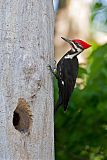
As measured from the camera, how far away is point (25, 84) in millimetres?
3301

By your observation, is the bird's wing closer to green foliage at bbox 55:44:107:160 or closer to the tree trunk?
the tree trunk

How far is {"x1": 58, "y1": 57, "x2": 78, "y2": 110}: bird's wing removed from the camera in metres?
3.95

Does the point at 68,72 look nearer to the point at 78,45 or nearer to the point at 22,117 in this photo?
the point at 78,45

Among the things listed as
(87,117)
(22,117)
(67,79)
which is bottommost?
(87,117)

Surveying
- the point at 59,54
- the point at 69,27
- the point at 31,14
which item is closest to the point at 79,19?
the point at 69,27

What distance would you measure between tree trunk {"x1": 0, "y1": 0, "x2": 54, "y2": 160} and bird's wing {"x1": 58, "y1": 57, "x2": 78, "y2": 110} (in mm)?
456

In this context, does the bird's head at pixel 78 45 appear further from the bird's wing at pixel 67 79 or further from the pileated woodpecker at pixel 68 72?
the bird's wing at pixel 67 79

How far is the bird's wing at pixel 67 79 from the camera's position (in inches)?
156

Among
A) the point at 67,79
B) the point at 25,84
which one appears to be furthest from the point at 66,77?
the point at 25,84

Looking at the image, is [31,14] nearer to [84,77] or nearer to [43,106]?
[43,106]

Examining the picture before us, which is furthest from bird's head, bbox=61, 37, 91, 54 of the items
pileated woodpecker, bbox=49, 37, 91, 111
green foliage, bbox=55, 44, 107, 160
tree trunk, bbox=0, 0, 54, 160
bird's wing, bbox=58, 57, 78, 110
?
green foliage, bbox=55, 44, 107, 160

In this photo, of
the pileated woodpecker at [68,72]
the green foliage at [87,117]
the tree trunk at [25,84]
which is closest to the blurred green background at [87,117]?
the green foliage at [87,117]

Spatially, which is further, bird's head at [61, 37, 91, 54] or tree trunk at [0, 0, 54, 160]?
bird's head at [61, 37, 91, 54]

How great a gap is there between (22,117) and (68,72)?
89 cm
